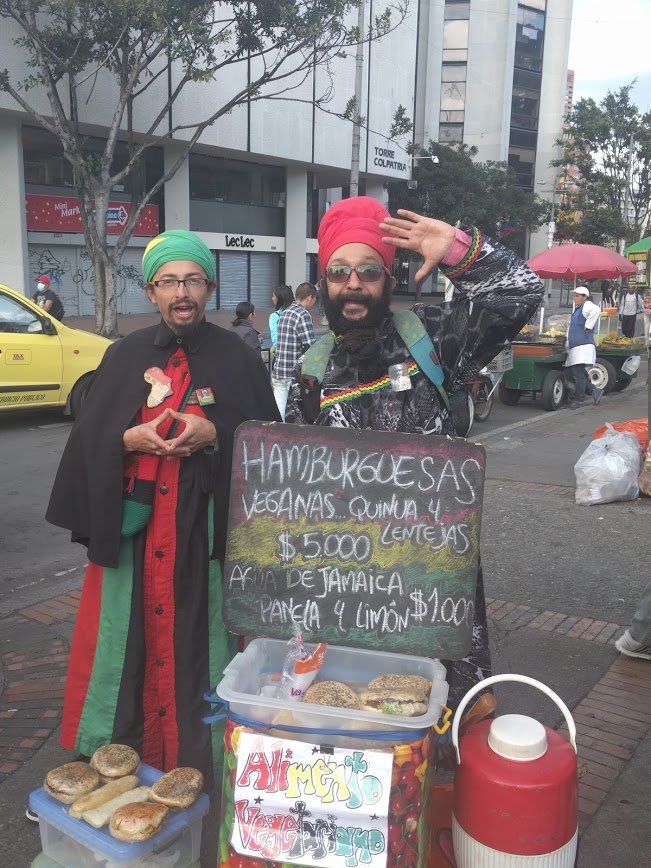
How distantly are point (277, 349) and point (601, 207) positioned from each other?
96.4 ft

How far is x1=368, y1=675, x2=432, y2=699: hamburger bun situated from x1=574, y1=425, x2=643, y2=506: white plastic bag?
542cm

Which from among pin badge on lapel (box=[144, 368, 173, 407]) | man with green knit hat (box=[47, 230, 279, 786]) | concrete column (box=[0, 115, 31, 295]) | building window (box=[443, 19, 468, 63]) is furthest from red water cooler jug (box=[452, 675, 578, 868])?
building window (box=[443, 19, 468, 63])

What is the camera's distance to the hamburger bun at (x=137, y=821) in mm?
1953

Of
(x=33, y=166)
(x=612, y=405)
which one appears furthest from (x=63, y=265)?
(x=612, y=405)

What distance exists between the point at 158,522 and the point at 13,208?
2091 cm

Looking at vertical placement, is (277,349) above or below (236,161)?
below

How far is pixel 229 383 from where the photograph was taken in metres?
2.69

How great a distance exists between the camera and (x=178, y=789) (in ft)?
6.89

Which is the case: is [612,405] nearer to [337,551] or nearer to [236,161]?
[337,551]

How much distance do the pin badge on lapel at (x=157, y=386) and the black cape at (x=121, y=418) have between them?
2 centimetres

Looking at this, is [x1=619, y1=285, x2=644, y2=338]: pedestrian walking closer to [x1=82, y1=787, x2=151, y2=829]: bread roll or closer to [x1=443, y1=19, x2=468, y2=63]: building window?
[x1=82, y1=787, x2=151, y2=829]: bread roll

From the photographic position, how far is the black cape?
8.36 feet

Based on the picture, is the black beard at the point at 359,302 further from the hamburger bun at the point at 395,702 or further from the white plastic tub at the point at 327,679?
the hamburger bun at the point at 395,702

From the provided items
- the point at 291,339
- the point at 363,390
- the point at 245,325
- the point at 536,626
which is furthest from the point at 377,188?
the point at 363,390
